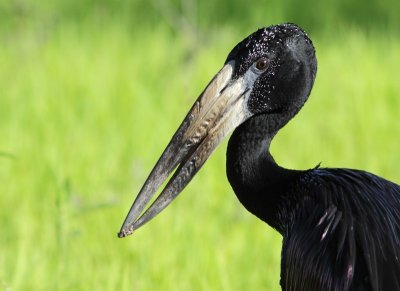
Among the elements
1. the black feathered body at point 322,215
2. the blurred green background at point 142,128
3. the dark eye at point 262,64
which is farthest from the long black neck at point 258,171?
the blurred green background at point 142,128

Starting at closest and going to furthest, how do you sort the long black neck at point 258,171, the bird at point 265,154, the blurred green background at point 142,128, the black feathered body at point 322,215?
1. the black feathered body at point 322,215
2. the bird at point 265,154
3. the long black neck at point 258,171
4. the blurred green background at point 142,128

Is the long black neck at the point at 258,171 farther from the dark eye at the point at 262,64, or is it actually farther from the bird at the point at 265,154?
the dark eye at the point at 262,64

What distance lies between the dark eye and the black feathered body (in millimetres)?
233

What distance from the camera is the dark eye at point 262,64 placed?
5172 mm

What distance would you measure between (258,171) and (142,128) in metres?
3.80

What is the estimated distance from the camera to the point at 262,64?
5.18 meters

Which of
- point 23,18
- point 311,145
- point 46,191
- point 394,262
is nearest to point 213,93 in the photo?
point 394,262

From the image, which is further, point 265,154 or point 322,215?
point 265,154

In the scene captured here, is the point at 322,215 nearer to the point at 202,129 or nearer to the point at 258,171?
the point at 258,171

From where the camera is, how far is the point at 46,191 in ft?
26.1

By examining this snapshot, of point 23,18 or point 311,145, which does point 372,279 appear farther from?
point 23,18

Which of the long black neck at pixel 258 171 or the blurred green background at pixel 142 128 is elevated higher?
the blurred green background at pixel 142 128

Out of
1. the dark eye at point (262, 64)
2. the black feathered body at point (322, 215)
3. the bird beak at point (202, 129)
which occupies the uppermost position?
the dark eye at point (262, 64)

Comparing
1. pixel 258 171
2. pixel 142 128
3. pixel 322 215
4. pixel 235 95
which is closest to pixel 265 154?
pixel 258 171
